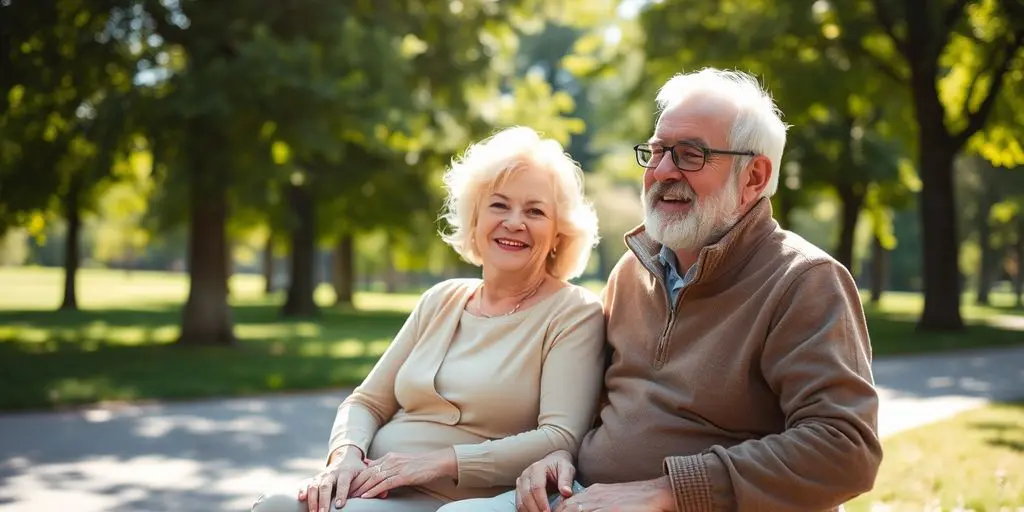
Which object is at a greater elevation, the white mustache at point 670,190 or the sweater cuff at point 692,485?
the white mustache at point 670,190

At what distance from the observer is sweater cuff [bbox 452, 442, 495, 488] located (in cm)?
313

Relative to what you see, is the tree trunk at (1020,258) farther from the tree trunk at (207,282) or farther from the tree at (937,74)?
the tree trunk at (207,282)

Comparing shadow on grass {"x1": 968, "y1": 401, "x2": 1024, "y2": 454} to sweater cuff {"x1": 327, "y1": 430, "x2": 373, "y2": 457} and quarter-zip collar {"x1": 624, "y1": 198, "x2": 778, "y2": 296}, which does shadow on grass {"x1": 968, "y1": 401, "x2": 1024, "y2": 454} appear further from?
sweater cuff {"x1": 327, "y1": 430, "x2": 373, "y2": 457}

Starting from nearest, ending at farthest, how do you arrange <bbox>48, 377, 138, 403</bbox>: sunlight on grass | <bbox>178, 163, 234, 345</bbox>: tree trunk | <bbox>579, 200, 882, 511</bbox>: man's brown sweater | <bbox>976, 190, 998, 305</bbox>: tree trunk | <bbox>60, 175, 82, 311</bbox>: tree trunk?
<bbox>579, 200, 882, 511</bbox>: man's brown sweater → <bbox>48, 377, 138, 403</bbox>: sunlight on grass → <bbox>178, 163, 234, 345</bbox>: tree trunk → <bbox>60, 175, 82, 311</bbox>: tree trunk → <bbox>976, 190, 998, 305</bbox>: tree trunk

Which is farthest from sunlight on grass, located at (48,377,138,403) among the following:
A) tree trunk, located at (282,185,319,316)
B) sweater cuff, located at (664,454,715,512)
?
tree trunk, located at (282,185,319,316)

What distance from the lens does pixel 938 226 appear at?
61.1 feet

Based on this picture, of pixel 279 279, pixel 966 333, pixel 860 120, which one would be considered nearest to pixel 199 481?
pixel 966 333

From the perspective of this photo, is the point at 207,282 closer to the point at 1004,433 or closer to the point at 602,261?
the point at 1004,433

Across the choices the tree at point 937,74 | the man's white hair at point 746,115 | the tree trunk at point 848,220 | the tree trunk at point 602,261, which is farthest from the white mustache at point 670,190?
the tree trunk at point 602,261

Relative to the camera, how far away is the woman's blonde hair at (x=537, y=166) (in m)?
3.47

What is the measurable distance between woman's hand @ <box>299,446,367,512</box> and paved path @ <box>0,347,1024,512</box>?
2697mm

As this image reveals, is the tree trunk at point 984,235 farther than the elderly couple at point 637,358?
Yes

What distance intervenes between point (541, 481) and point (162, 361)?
1115cm

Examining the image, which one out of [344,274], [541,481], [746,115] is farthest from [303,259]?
[746,115]
